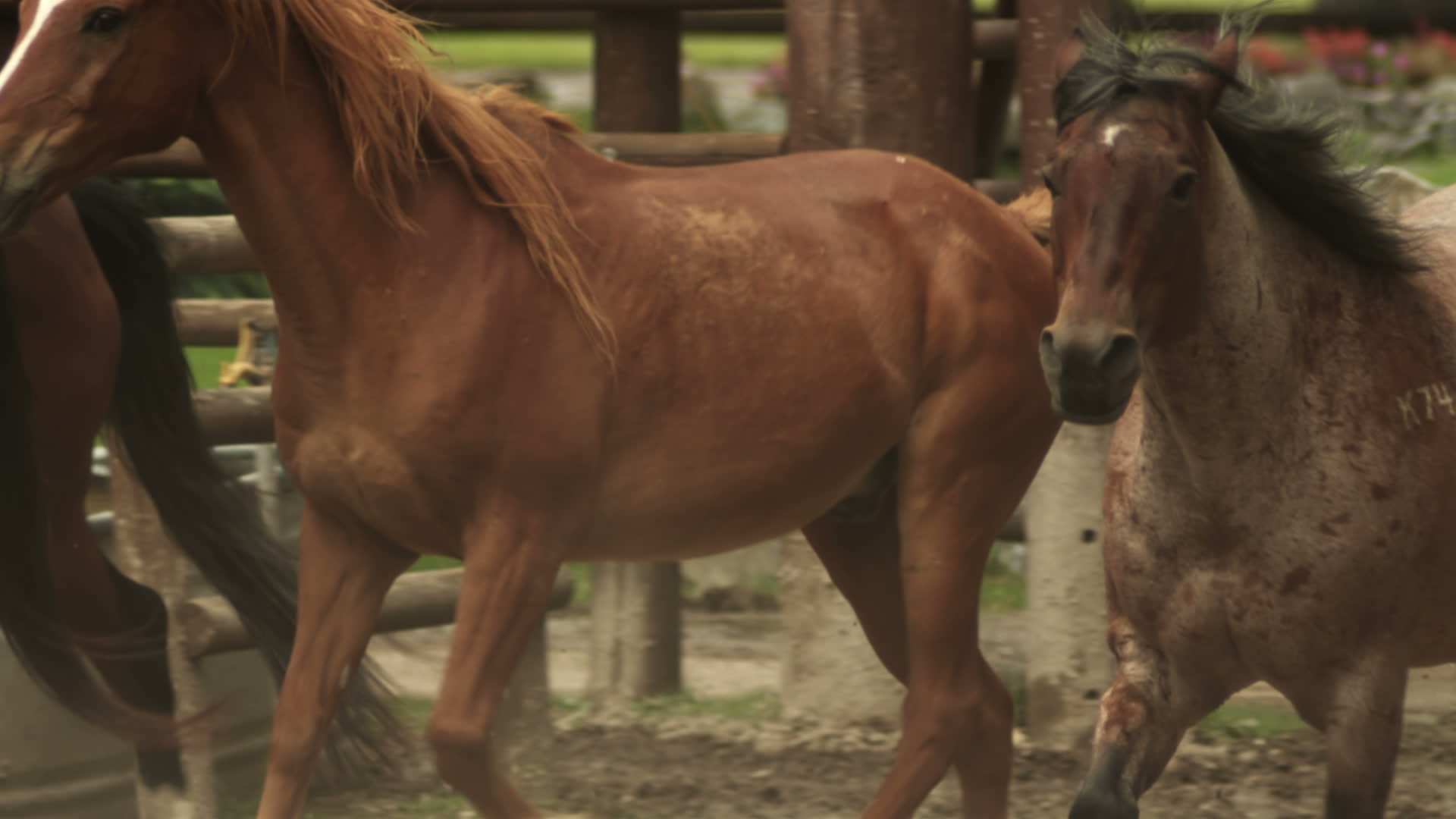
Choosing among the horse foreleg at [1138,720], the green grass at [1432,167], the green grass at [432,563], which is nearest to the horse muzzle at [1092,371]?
the horse foreleg at [1138,720]

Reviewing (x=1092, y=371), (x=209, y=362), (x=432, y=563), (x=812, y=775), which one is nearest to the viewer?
(x=1092, y=371)

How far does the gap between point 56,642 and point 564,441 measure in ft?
4.40

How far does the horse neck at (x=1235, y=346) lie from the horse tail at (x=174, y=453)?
217 centimetres

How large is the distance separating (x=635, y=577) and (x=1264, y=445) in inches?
114

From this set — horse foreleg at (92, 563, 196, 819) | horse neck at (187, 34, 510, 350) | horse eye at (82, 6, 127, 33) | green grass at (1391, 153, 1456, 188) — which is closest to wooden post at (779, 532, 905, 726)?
horse foreleg at (92, 563, 196, 819)

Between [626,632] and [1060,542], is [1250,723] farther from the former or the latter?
[626,632]

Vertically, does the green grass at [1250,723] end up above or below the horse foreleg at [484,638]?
below

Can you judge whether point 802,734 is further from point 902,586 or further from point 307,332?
point 307,332

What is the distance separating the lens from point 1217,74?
10.4ft

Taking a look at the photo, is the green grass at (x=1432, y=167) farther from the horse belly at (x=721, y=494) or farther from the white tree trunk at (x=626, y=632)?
the horse belly at (x=721, y=494)

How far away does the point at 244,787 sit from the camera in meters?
5.09

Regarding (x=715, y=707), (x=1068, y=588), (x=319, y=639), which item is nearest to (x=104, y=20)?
(x=319, y=639)

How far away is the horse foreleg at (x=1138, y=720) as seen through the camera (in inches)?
133

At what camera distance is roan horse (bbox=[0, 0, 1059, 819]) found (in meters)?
3.53
